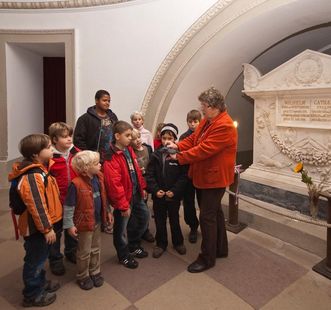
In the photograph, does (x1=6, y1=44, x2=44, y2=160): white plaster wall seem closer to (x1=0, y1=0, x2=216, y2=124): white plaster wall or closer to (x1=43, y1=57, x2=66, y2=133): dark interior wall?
(x1=43, y1=57, x2=66, y2=133): dark interior wall

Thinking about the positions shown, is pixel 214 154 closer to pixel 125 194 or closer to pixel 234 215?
pixel 125 194

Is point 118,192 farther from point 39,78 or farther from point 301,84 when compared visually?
point 39,78

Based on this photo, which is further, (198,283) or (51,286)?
(198,283)

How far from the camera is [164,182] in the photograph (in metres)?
2.86

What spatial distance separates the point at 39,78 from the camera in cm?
624

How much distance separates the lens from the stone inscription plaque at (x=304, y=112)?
3540 mm

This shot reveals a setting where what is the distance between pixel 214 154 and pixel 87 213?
1098 millimetres

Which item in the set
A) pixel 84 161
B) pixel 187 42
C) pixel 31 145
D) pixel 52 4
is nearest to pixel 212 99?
pixel 84 161

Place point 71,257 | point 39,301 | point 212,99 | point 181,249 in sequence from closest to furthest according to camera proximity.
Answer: point 39,301, point 212,99, point 71,257, point 181,249

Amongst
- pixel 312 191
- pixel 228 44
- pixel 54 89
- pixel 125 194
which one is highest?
pixel 228 44

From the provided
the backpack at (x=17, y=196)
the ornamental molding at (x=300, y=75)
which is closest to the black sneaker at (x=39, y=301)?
the backpack at (x=17, y=196)

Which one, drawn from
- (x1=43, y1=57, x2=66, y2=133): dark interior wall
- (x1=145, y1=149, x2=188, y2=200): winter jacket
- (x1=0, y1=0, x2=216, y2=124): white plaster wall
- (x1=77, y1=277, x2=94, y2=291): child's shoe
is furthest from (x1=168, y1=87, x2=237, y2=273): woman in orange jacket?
(x1=43, y1=57, x2=66, y2=133): dark interior wall

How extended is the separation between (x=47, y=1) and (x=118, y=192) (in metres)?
4.06

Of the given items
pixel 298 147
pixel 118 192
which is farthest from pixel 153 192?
pixel 298 147
